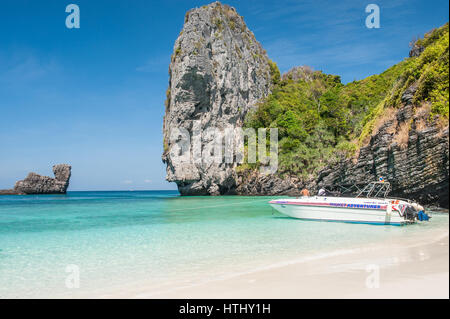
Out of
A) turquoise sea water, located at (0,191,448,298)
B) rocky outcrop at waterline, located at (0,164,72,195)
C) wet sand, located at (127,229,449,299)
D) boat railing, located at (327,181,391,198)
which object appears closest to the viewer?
wet sand, located at (127,229,449,299)

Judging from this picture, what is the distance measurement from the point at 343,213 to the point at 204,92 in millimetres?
33783

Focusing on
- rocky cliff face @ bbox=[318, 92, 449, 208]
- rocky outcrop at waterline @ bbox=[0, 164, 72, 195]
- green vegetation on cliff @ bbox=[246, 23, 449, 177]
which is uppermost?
green vegetation on cliff @ bbox=[246, 23, 449, 177]

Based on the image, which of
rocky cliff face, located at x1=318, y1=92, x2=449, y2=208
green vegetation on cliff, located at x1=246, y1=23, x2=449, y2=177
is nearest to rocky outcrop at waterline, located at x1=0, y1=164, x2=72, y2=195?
green vegetation on cliff, located at x1=246, y1=23, x2=449, y2=177

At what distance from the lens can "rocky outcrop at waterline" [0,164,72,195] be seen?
3388 inches

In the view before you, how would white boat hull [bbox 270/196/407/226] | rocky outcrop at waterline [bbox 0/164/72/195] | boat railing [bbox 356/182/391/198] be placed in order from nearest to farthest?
white boat hull [bbox 270/196/407/226] < boat railing [bbox 356/182/391/198] < rocky outcrop at waterline [bbox 0/164/72/195]

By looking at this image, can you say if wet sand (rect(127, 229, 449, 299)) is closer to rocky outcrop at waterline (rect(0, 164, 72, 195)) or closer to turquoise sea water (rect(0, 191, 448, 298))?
turquoise sea water (rect(0, 191, 448, 298))

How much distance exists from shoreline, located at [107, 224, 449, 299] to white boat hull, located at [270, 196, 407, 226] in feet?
20.4

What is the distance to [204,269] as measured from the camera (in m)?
6.85

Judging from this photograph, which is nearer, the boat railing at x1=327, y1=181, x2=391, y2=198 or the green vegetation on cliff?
the boat railing at x1=327, y1=181, x2=391, y2=198

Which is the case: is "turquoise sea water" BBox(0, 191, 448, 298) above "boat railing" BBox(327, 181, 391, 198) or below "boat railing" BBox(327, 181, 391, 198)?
below

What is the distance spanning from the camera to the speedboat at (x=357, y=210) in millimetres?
12891
